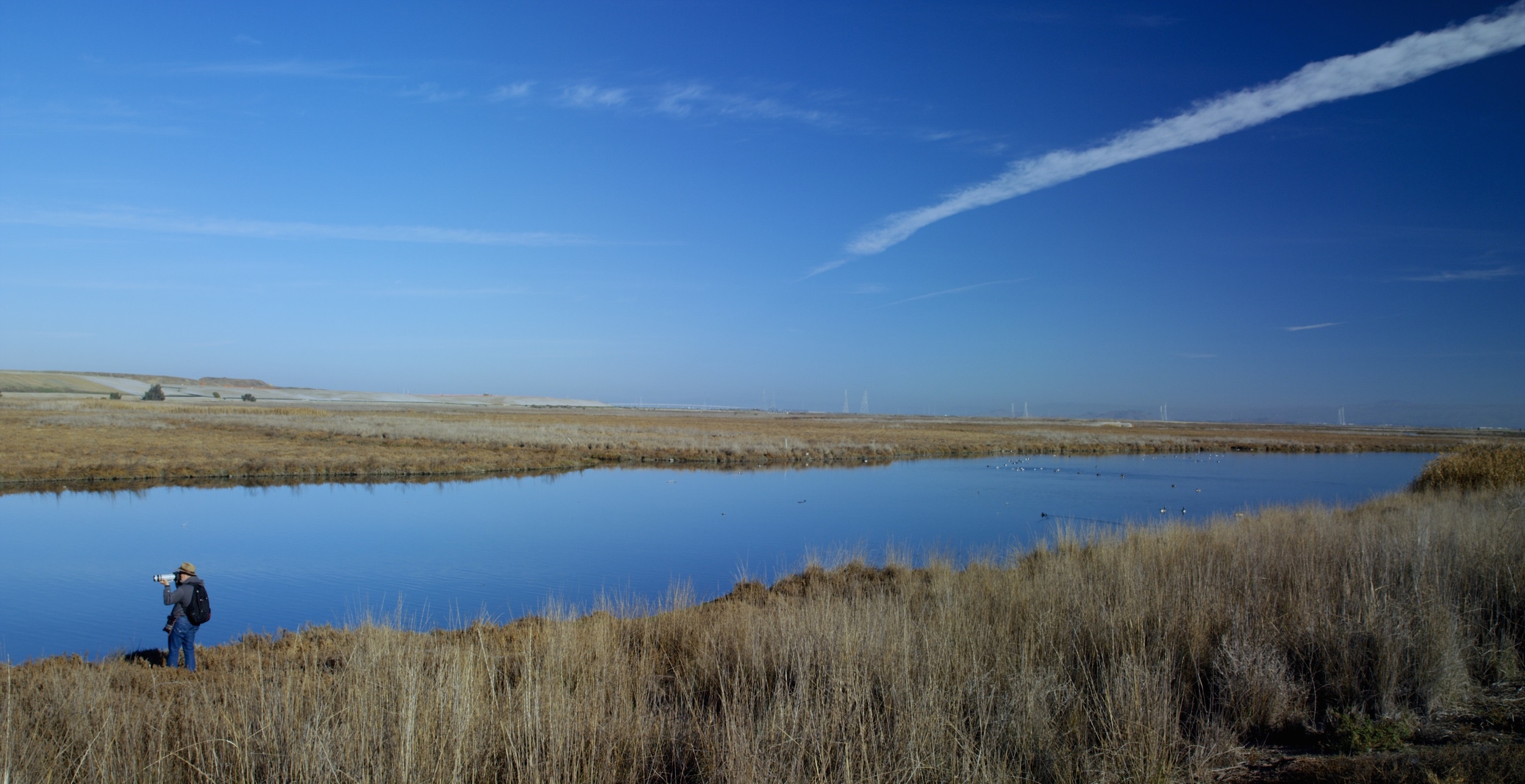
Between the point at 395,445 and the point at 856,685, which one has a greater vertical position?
the point at 856,685

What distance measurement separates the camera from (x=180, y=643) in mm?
7402

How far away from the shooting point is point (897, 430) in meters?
70.9

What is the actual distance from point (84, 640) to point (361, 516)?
10596 mm

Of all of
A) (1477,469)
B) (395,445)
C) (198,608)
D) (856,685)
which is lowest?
(395,445)

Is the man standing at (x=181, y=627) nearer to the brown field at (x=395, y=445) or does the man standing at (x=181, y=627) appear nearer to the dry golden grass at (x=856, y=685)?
the dry golden grass at (x=856, y=685)

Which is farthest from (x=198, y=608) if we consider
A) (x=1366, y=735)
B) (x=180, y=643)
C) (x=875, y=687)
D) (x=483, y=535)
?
(x=483, y=535)

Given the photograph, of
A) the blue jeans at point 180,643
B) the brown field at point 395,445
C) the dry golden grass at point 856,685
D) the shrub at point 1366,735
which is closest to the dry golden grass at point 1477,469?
the dry golden grass at point 856,685

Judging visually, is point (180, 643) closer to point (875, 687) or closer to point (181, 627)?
point (181, 627)

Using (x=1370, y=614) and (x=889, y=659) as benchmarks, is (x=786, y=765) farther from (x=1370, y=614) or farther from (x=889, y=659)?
(x=1370, y=614)

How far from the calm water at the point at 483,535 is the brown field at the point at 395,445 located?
11.7 feet

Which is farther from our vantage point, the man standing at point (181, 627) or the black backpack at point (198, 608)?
the black backpack at point (198, 608)

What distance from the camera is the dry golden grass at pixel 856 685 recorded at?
408 cm

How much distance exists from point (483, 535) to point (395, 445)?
955 inches

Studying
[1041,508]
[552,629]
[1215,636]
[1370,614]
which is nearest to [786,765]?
[552,629]
